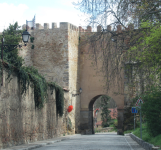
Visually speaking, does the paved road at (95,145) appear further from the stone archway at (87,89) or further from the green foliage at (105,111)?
the green foliage at (105,111)

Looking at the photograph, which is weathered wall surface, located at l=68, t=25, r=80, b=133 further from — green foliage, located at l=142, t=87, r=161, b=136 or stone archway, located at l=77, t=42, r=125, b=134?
green foliage, located at l=142, t=87, r=161, b=136

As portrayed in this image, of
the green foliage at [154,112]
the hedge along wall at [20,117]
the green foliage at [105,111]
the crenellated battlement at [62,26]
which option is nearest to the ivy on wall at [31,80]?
the hedge along wall at [20,117]

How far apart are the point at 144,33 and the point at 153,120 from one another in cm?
343

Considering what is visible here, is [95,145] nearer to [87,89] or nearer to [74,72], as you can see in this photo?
[74,72]

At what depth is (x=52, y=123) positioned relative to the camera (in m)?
16.2

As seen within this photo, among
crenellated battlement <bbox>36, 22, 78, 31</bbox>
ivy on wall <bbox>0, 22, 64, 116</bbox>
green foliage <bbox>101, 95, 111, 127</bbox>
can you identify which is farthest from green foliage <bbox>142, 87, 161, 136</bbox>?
green foliage <bbox>101, 95, 111, 127</bbox>

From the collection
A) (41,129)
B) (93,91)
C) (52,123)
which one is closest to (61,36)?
(93,91)

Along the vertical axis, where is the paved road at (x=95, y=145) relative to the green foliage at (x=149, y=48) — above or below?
below

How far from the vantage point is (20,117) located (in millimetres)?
11102

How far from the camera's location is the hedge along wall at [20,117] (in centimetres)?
956

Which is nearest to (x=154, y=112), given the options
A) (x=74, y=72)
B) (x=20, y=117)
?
(x=20, y=117)

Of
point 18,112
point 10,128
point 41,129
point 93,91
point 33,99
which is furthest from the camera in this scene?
point 93,91

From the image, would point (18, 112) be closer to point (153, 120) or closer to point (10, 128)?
point (10, 128)

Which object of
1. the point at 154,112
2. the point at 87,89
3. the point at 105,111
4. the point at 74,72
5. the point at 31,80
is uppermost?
the point at 74,72
